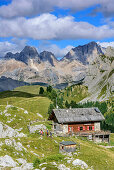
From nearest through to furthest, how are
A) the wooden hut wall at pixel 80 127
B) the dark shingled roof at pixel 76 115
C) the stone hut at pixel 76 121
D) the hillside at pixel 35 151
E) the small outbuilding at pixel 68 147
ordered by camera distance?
the hillside at pixel 35 151 → the small outbuilding at pixel 68 147 → the stone hut at pixel 76 121 → the dark shingled roof at pixel 76 115 → the wooden hut wall at pixel 80 127

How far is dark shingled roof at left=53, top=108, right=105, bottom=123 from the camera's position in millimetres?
63625

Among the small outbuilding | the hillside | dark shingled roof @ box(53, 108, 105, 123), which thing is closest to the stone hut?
dark shingled roof @ box(53, 108, 105, 123)

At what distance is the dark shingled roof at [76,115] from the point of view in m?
63.6

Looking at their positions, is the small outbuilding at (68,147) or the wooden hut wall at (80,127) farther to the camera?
the wooden hut wall at (80,127)

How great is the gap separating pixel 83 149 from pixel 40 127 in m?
16.6

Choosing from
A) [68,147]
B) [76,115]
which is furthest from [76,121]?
[68,147]

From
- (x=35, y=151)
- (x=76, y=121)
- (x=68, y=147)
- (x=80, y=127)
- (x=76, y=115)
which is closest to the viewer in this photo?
(x=35, y=151)

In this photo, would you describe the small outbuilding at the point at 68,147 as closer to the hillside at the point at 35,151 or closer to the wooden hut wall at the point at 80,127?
the hillside at the point at 35,151

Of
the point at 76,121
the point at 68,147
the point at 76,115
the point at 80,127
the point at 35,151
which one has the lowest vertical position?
the point at 35,151

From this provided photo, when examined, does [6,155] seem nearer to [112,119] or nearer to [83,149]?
[83,149]

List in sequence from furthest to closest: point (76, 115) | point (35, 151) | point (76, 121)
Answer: point (76, 115)
point (76, 121)
point (35, 151)

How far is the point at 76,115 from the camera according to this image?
65688 mm

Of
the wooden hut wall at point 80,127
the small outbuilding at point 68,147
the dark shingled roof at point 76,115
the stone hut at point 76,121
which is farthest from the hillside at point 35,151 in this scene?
the wooden hut wall at point 80,127

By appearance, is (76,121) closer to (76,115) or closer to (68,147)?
(76,115)
